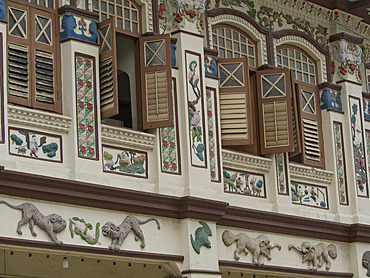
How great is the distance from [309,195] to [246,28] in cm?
266

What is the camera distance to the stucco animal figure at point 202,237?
13.2m

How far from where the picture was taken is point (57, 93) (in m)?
12.3

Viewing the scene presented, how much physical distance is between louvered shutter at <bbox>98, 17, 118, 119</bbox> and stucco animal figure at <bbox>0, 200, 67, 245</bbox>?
5.33 feet

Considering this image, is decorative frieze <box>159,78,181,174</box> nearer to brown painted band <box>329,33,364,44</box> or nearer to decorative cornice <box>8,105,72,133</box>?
decorative cornice <box>8,105,72,133</box>

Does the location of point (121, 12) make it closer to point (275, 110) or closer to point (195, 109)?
point (195, 109)

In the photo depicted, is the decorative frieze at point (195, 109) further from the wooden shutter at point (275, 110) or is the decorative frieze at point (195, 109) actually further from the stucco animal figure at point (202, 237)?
the wooden shutter at point (275, 110)

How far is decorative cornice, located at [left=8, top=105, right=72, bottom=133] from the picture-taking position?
11656 millimetres

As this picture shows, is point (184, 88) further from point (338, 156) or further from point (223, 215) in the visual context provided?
point (338, 156)

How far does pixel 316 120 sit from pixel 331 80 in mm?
795

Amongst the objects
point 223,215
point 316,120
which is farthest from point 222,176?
point 316,120

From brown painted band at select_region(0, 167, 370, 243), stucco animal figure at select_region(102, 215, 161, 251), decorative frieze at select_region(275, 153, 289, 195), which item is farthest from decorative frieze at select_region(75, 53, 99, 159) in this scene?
decorative frieze at select_region(275, 153, 289, 195)

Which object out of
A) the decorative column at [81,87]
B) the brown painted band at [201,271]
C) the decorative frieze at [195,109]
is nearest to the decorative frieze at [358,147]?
the decorative frieze at [195,109]

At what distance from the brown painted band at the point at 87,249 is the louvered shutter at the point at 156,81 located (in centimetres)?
162

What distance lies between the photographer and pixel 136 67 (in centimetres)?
1345
